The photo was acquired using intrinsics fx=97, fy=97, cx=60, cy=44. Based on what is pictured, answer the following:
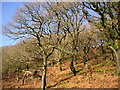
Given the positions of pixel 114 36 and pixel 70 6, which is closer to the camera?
pixel 114 36

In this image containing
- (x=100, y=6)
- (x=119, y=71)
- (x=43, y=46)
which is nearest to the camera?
(x=100, y=6)

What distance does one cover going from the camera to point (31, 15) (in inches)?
412

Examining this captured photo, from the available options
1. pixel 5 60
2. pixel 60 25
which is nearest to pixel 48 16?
pixel 60 25

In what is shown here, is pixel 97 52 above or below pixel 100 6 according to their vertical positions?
below

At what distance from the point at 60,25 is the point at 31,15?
14.1 feet

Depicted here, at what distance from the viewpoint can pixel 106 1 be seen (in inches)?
240

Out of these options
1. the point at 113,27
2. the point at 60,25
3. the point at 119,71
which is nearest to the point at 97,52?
the point at 60,25

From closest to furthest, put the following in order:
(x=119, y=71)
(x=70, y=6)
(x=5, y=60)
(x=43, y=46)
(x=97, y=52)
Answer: (x=119, y=71) < (x=43, y=46) < (x=70, y=6) < (x=5, y=60) < (x=97, y=52)

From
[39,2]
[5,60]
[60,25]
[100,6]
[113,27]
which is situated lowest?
[5,60]

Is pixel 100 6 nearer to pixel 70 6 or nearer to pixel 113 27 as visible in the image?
pixel 113 27

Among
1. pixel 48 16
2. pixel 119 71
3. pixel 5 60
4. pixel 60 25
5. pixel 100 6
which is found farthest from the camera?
pixel 5 60

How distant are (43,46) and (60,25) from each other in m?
4.75

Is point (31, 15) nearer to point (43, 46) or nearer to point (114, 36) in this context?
point (43, 46)

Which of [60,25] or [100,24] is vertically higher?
[60,25]
